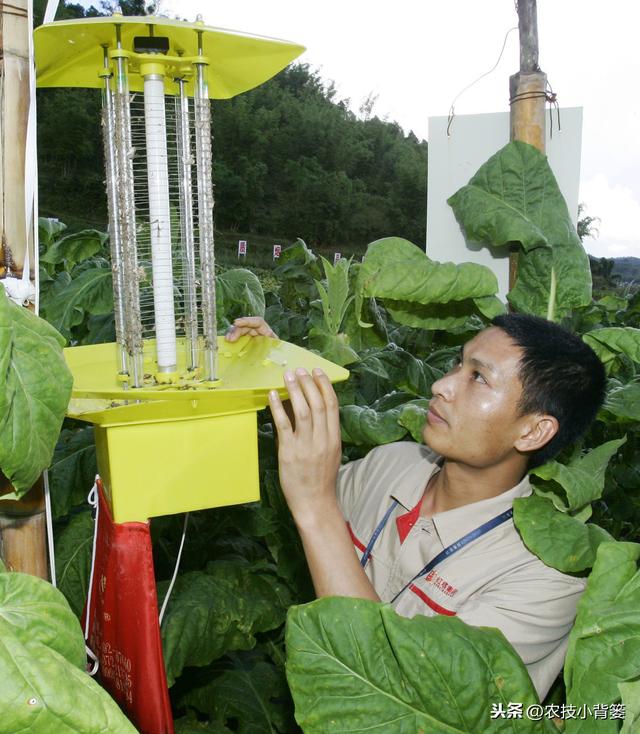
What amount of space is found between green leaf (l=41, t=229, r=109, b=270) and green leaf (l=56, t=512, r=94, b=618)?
0.84 metres

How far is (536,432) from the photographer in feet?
4.21

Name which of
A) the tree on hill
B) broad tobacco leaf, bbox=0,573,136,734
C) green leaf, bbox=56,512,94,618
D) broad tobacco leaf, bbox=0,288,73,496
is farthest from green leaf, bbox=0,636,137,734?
the tree on hill

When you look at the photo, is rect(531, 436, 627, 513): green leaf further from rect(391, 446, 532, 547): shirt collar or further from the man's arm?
the man's arm

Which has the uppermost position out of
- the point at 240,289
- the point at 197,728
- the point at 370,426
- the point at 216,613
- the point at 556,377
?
the point at 240,289

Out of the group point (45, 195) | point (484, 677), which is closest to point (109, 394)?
point (484, 677)

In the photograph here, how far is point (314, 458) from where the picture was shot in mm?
1040

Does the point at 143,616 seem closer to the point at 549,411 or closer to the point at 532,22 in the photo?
the point at 549,411

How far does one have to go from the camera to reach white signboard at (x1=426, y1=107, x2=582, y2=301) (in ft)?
4.82

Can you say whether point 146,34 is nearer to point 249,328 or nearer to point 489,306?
point 249,328

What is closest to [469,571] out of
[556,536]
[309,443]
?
[556,536]

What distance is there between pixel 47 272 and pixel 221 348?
4.17 ft

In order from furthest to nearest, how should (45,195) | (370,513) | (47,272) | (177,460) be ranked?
(45,195)
(47,272)
(370,513)
(177,460)

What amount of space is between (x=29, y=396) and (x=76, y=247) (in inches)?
67.0

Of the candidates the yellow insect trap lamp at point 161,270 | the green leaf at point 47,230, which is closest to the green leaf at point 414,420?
the yellow insect trap lamp at point 161,270
